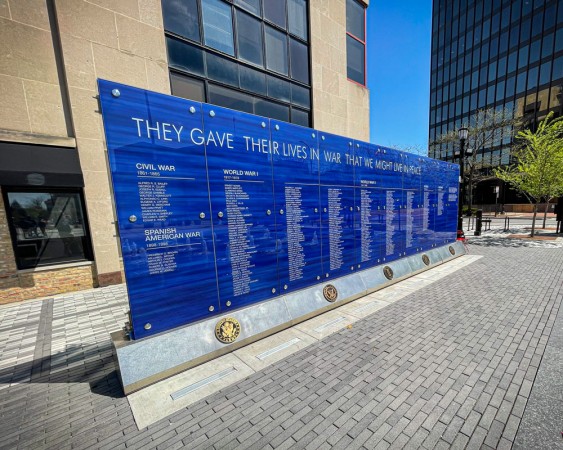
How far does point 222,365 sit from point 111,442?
1.42 metres

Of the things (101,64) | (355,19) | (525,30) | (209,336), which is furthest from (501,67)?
(209,336)

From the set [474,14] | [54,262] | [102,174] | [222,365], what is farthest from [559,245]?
[474,14]

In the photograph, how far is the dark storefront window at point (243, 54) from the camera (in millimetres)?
8289

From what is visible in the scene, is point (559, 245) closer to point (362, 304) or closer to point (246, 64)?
point (362, 304)

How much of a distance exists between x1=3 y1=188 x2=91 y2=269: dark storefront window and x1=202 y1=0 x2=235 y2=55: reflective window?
697 cm

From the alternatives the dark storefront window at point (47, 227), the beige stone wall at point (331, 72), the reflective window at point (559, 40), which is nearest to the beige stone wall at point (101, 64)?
the dark storefront window at point (47, 227)

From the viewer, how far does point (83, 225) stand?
25.6ft

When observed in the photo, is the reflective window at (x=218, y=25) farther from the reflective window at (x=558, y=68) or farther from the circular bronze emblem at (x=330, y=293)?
the reflective window at (x=558, y=68)

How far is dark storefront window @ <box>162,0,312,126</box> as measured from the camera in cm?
829

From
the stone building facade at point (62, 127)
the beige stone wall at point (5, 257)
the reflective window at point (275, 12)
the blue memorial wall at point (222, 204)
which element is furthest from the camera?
the reflective window at point (275, 12)

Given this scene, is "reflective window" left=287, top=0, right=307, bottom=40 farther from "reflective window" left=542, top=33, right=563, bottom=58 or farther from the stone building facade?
"reflective window" left=542, top=33, right=563, bottom=58

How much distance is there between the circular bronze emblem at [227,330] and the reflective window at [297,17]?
40.9 feet

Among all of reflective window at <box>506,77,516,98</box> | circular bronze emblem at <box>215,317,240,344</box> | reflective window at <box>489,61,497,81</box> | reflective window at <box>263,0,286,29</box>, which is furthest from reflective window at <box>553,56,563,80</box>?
circular bronze emblem at <box>215,317,240,344</box>

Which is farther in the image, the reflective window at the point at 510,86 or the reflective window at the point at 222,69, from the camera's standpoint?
the reflective window at the point at 510,86
